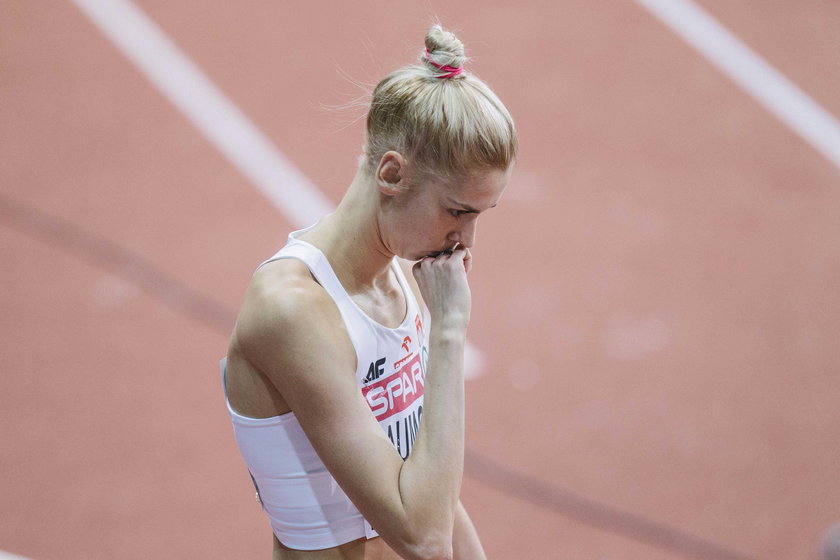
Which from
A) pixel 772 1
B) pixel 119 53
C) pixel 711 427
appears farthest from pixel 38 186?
pixel 772 1

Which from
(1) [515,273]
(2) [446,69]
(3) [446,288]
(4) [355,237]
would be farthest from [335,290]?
(1) [515,273]

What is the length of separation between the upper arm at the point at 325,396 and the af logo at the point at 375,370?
0.15 meters

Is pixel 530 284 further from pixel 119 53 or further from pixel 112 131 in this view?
pixel 119 53

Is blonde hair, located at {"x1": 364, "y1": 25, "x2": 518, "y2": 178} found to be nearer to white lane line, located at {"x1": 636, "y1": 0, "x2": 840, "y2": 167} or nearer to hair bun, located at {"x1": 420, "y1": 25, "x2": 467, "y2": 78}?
hair bun, located at {"x1": 420, "y1": 25, "x2": 467, "y2": 78}

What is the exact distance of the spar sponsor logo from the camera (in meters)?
2.32

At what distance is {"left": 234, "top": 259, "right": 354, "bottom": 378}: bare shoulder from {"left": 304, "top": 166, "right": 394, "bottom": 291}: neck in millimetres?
127

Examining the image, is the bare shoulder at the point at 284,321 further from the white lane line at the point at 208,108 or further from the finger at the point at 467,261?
the white lane line at the point at 208,108

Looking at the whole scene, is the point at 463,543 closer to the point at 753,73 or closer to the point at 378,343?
the point at 378,343

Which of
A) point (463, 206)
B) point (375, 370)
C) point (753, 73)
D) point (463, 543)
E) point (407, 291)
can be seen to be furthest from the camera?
point (753, 73)

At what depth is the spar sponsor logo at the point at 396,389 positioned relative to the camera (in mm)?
2320

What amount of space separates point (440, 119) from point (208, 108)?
187 inches

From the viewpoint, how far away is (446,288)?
2.28 meters

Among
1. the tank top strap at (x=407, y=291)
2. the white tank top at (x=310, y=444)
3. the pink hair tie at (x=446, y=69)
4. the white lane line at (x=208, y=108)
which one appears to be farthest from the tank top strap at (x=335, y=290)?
the white lane line at (x=208, y=108)

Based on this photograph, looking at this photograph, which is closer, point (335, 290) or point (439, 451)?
point (439, 451)
